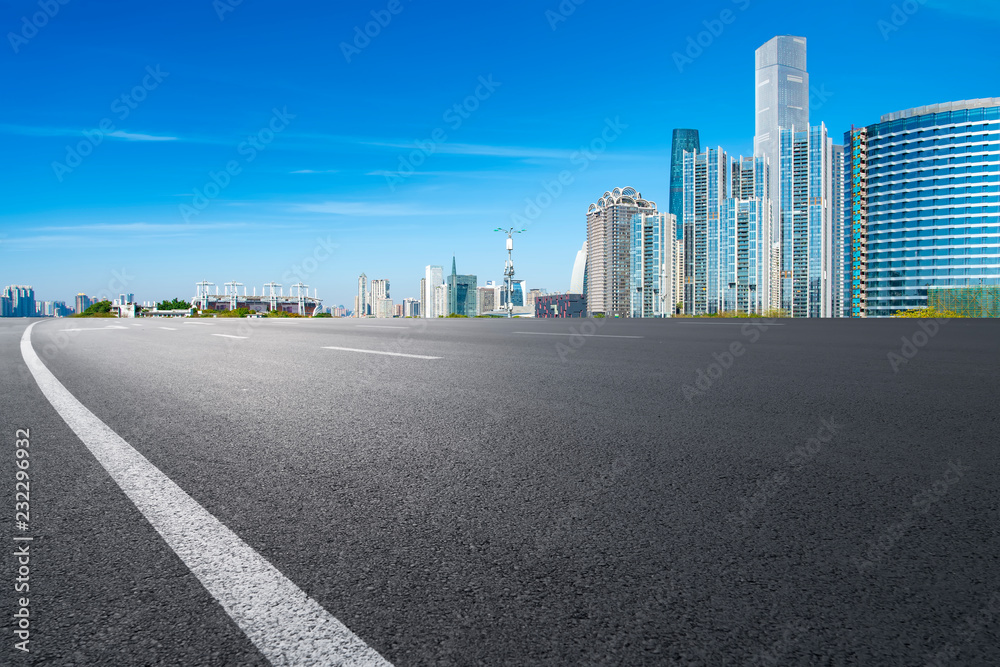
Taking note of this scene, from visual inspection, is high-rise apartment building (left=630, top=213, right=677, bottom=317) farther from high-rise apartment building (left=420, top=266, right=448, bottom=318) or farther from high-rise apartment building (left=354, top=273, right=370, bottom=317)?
Result: high-rise apartment building (left=354, top=273, right=370, bottom=317)

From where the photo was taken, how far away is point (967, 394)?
523cm

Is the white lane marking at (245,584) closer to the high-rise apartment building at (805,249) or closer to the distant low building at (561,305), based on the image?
the distant low building at (561,305)

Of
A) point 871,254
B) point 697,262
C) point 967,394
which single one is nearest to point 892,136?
point 871,254

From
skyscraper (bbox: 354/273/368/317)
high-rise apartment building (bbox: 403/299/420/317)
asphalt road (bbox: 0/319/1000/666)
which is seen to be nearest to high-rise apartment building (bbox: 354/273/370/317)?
skyscraper (bbox: 354/273/368/317)

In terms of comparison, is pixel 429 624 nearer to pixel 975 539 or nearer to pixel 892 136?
pixel 975 539

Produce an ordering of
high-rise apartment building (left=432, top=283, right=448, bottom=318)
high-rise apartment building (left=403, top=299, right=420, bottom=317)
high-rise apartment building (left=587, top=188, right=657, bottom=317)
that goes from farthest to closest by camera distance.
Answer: high-rise apartment building (left=403, top=299, right=420, bottom=317) → high-rise apartment building (left=587, top=188, right=657, bottom=317) → high-rise apartment building (left=432, top=283, right=448, bottom=318)

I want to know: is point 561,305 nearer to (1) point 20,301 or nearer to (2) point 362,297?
(2) point 362,297

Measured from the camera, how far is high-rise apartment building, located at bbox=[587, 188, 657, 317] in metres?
118

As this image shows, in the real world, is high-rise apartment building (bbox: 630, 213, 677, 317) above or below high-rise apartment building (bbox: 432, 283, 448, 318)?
above

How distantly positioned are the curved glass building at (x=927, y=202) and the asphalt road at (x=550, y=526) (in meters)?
145

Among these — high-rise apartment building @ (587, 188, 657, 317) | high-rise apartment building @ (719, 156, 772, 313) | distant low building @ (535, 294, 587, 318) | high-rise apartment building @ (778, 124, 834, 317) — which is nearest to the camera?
distant low building @ (535, 294, 587, 318)

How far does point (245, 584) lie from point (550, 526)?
99 cm

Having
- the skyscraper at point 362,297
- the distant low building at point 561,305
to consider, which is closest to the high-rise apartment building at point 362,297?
the skyscraper at point 362,297

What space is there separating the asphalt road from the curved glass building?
14468 cm
